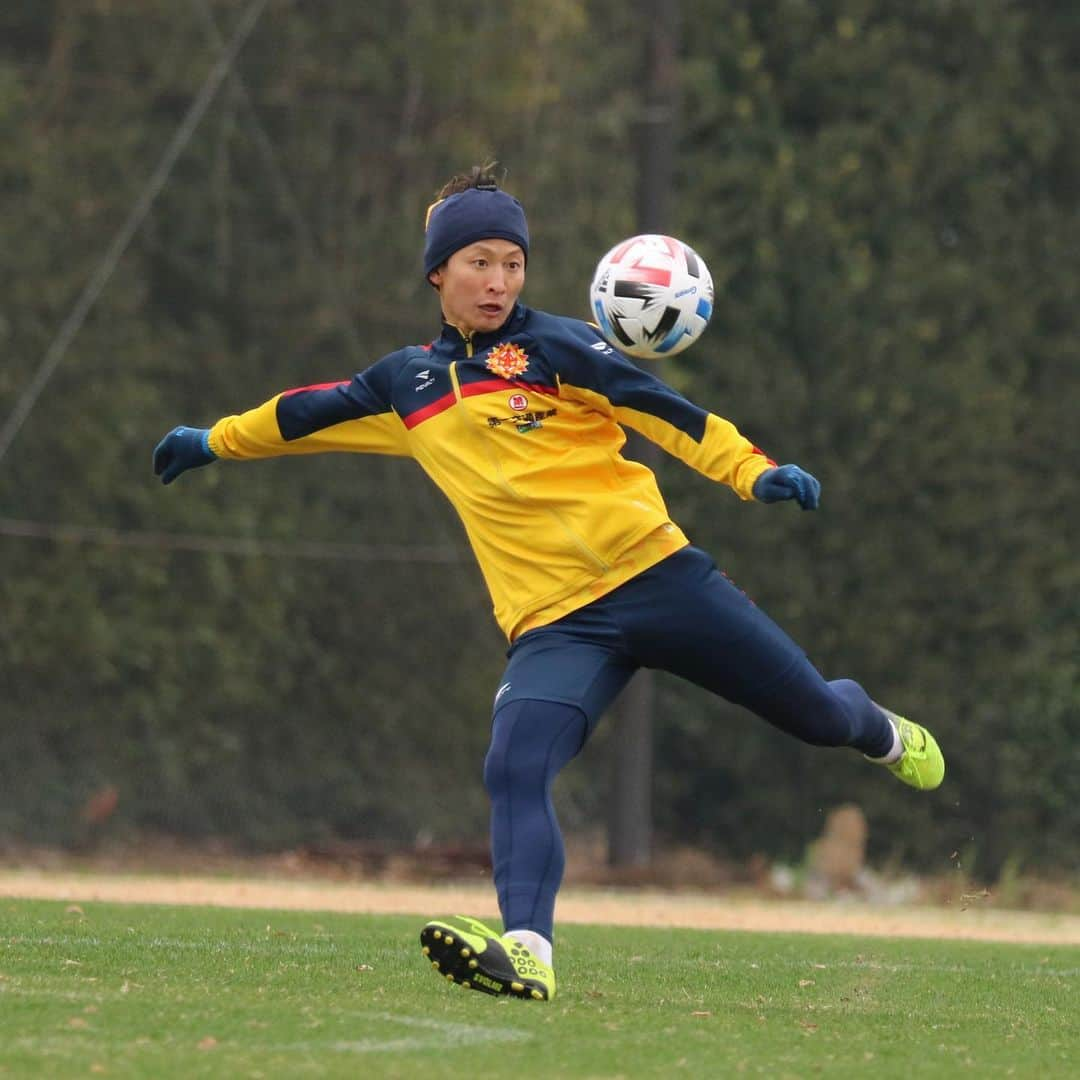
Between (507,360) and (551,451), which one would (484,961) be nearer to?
(551,451)

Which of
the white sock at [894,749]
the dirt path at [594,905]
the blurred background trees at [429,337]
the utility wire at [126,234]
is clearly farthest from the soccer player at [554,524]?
the blurred background trees at [429,337]

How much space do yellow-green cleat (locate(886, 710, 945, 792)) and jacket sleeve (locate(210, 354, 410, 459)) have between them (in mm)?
1696

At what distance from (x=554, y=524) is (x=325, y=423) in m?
0.89

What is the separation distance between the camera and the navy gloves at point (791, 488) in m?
5.72

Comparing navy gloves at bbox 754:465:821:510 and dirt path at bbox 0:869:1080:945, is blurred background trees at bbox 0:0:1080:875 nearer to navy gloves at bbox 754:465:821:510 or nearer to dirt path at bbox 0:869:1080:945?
dirt path at bbox 0:869:1080:945

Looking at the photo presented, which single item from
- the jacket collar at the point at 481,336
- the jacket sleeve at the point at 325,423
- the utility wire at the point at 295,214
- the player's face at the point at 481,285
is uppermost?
the utility wire at the point at 295,214

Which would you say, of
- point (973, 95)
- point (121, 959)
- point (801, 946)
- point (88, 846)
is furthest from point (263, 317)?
point (121, 959)

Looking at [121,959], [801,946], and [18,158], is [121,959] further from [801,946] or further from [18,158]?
[18,158]

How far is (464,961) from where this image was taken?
18.0 feet

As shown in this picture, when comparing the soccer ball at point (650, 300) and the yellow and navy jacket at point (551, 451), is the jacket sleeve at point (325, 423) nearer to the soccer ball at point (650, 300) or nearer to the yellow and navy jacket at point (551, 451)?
the yellow and navy jacket at point (551, 451)

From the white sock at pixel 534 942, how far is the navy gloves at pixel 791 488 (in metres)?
1.22

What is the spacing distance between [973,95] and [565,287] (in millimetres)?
3245

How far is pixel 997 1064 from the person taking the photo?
514cm

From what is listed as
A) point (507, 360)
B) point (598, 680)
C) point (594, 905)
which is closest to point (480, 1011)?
point (598, 680)
